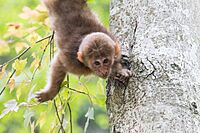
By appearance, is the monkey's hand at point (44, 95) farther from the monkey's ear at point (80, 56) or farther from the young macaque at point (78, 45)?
the monkey's ear at point (80, 56)

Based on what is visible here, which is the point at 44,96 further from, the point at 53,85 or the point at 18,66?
the point at 18,66

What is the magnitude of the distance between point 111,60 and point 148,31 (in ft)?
1.48

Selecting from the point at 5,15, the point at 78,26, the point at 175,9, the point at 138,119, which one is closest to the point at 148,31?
the point at 175,9

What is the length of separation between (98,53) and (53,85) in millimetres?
506

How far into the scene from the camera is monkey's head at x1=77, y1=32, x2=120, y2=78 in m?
2.71

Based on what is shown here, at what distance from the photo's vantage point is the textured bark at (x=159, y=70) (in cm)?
212

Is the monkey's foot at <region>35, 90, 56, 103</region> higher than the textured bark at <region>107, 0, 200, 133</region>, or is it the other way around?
the textured bark at <region>107, 0, 200, 133</region>

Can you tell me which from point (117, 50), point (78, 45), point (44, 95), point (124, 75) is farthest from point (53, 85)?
point (124, 75)

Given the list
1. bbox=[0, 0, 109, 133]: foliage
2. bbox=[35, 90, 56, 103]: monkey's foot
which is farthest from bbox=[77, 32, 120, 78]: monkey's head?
bbox=[35, 90, 56, 103]: monkey's foot

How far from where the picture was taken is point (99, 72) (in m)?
2.74

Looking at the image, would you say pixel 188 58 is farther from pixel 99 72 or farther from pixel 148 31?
pixel 99 72

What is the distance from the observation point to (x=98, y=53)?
9.18 feet

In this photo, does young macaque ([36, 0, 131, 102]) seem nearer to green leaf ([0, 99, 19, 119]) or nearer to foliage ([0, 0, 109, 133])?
foliage ([0, 0, 109, 133])

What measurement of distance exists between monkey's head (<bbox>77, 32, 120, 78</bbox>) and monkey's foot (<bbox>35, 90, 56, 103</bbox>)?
435 millimetres
